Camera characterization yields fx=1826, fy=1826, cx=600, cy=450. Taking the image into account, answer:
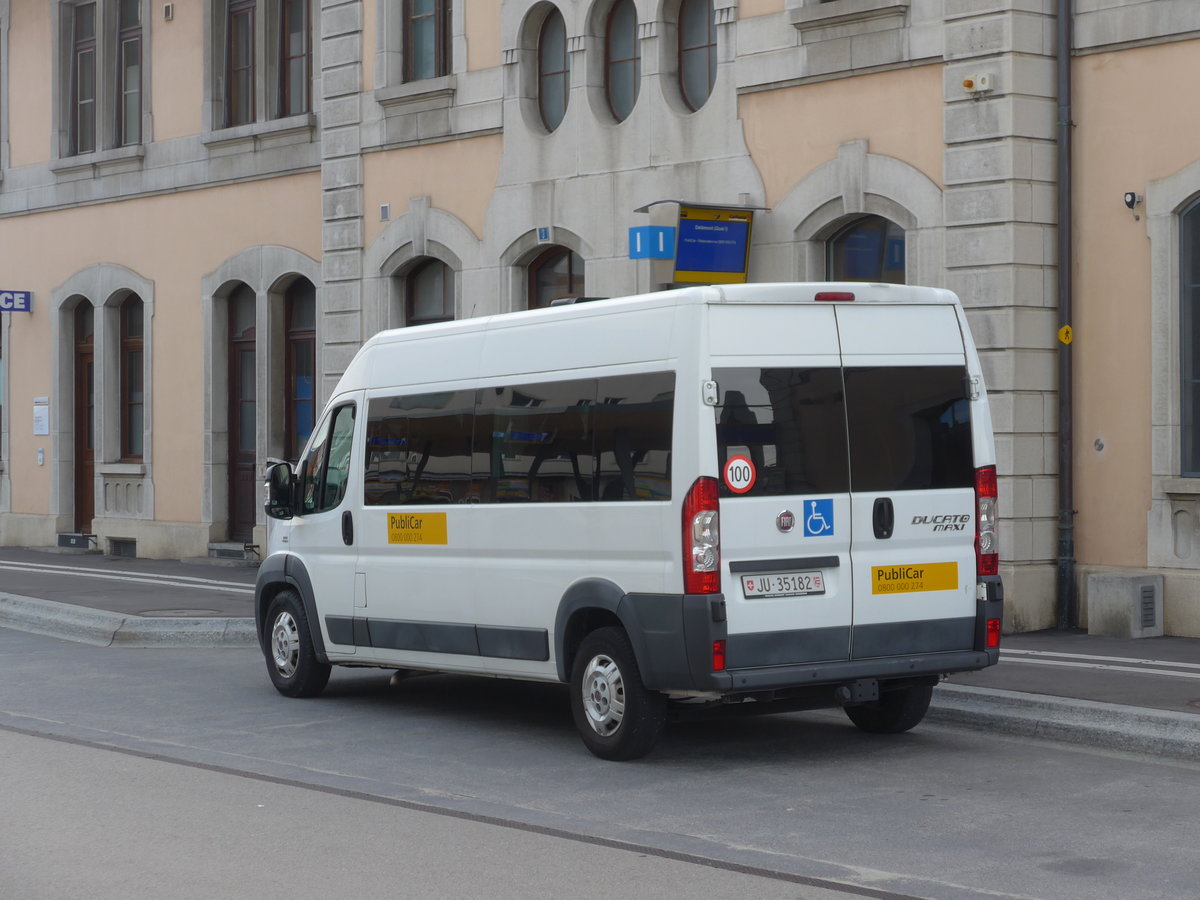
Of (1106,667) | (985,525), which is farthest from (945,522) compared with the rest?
(1106,667)

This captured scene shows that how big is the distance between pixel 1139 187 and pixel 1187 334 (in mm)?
1184

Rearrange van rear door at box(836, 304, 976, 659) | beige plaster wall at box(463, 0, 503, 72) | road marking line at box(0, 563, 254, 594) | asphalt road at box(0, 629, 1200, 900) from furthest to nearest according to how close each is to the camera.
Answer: road marking line at box(0, 563, 254, 594) → beige plaster wall at box(463, 0, 503, 72) → van rear door at box(836, 304, 976, 659) → asphalt road at box(0, 629, 1200, 900)

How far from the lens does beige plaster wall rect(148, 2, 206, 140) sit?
76.6 feet

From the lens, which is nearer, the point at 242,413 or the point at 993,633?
the point at 993,633

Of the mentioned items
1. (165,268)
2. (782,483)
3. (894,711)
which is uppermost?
(165,268)

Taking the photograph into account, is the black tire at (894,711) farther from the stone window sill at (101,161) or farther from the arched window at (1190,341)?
the stone window sill at (101,161)

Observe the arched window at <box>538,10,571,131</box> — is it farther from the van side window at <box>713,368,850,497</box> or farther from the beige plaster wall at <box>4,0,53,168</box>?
the beige plaster wall at <box>4,0,53,168</box>

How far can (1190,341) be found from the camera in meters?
13.8

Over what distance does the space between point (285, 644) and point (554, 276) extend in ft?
24.2

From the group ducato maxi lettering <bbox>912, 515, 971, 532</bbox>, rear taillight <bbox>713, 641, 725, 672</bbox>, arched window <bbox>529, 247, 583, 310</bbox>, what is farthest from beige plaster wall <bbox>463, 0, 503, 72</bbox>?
rear taillight <bbox>713, 641, 725, 672</bbox>

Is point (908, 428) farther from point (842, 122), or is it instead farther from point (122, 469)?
point (122, 469)

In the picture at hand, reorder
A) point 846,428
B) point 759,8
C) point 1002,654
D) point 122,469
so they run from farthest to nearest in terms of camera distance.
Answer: point 122,469
point 759,8
point 1002,654
point 846,428

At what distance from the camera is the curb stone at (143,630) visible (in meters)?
15.2

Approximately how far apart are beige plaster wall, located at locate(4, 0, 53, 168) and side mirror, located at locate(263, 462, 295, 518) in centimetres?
1575
